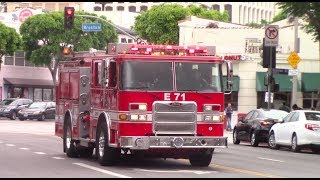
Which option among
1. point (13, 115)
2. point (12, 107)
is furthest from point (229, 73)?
point (12, 107)

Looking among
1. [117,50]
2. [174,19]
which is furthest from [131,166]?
[174,19]

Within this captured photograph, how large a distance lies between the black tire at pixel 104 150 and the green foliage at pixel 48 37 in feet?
180

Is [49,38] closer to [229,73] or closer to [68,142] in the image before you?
[68,142]

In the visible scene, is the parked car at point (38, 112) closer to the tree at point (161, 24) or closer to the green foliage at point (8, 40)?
the green foliage at point (8, 40)

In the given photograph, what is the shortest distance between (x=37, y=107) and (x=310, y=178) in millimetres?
44006

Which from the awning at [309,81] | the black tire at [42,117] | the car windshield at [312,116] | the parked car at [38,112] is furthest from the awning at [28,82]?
the car windshield at [312,116]

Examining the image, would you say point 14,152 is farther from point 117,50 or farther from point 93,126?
→ point 117,50

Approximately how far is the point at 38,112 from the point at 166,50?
133 ft

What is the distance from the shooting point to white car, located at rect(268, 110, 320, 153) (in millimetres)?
27703

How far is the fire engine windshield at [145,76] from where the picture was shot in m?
18.2

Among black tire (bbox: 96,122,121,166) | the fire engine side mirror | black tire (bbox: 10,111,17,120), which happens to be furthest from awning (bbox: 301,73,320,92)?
black tire (bbox: 96,122,121,166)

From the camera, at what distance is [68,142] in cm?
2253

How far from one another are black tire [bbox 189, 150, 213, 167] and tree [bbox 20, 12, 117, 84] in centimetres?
5503

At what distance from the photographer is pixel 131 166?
1909cm
